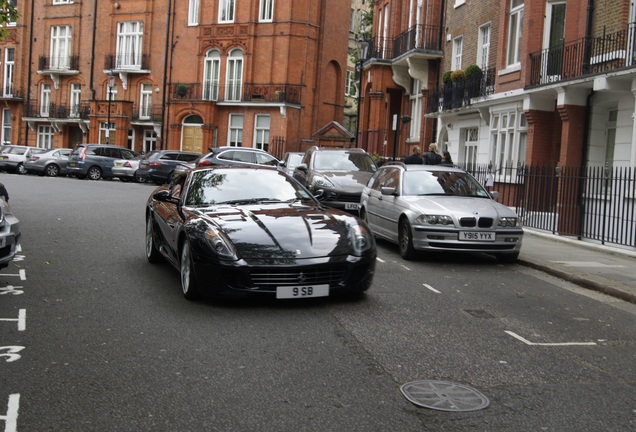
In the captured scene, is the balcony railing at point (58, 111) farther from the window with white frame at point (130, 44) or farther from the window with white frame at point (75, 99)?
the window with white frame at point (130, 44)

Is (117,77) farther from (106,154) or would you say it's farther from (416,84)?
(416,84)

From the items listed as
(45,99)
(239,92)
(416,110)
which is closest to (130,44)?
(45,99)

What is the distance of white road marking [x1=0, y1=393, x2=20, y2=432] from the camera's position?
173 inches

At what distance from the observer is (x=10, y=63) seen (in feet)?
194

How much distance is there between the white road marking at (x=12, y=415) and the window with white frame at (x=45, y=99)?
5640 cm

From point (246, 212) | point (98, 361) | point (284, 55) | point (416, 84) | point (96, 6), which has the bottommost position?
point (98, 361)

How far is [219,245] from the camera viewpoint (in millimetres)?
7824

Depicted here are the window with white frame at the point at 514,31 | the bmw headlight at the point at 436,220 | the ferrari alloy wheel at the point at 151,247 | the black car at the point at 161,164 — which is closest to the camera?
the ferrari alloy wheel at the point at 151,247

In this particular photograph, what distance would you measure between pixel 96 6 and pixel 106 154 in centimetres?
2101

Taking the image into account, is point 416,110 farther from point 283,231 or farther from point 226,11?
point 283,231

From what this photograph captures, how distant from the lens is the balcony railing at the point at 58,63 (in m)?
55.6

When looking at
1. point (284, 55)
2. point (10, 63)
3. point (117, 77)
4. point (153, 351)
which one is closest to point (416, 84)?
point (284, 55)

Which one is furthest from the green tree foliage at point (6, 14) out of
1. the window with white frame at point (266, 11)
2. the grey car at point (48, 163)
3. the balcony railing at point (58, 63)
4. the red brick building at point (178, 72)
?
the balcony railing at point (58, 63)

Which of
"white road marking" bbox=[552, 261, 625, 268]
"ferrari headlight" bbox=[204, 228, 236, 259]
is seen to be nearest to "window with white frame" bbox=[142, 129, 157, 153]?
"white road marking" bbox=[552, 261, 625, 268]
